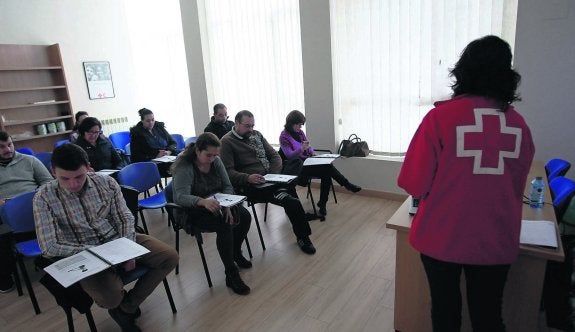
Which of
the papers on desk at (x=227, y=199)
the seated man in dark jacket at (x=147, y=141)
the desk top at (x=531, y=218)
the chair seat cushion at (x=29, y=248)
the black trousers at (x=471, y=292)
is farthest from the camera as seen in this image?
the seated man in dark jacket at (x=147, y=141)

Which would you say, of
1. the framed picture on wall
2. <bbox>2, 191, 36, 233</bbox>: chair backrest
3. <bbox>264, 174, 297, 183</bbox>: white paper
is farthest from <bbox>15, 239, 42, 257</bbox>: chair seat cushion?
the framed picture on wall

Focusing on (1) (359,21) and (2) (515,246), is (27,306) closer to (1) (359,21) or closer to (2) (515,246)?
(2) (515,246)

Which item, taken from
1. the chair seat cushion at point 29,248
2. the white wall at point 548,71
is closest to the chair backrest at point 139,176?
the chair seat cushion at point 29,248

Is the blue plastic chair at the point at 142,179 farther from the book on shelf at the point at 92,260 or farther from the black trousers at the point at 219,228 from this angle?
the book on shelf at the point at 92,260

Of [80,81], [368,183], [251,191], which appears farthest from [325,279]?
[80,81]

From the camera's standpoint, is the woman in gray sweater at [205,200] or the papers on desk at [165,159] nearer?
the woman in gray sweater at [205,200]

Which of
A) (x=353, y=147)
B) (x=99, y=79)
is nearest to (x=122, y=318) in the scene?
(x=353, y=147)

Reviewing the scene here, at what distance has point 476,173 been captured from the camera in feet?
3.90

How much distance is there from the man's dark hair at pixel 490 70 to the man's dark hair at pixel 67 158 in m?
1.90

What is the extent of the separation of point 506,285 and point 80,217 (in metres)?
2.24

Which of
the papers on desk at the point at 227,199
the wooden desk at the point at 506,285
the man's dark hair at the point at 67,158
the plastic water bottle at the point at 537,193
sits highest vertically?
the man's dark hair at the point at 67,158

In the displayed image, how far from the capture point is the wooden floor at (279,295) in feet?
7.13

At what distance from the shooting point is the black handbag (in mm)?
4246

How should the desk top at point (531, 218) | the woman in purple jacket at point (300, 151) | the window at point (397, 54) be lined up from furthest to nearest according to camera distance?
the woman in purple jacket at point (300, 151)
the window at point (397, 54)
the desk top at point (531, 218)
